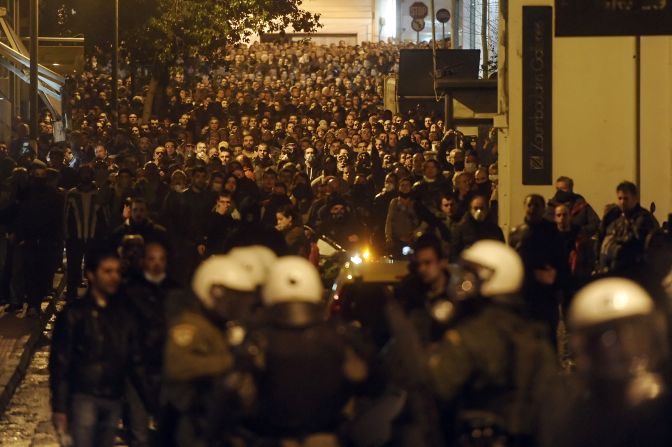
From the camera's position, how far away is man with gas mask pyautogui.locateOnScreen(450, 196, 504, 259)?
47.5 ft

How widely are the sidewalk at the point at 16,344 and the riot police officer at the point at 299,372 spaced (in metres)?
6.84

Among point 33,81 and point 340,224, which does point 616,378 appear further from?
point 33,81

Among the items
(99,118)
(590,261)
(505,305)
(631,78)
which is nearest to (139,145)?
(99,118)

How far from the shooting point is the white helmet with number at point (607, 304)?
554 centimetres

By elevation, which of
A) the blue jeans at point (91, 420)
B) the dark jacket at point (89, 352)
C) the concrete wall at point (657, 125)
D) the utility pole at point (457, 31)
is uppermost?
the utility pole at point (457, 31)

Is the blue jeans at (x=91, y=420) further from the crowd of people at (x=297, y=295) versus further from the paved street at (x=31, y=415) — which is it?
the paved street at (x=31, y=415)

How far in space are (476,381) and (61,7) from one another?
3969 cm

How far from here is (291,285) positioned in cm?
644

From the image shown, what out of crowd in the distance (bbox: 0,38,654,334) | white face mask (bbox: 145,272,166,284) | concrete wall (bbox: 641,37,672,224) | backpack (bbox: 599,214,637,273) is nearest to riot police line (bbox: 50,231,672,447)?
white face mask (bbox: 145,272,166,284)

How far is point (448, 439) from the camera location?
6.56 metres

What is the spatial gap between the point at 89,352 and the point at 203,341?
140 centimetres

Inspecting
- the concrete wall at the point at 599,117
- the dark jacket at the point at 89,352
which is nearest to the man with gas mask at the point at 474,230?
the concrete wall at the point at 599,117

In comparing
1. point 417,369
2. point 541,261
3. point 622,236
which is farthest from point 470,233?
point 417,369

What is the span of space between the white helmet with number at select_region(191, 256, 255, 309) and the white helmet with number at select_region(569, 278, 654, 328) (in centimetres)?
208
